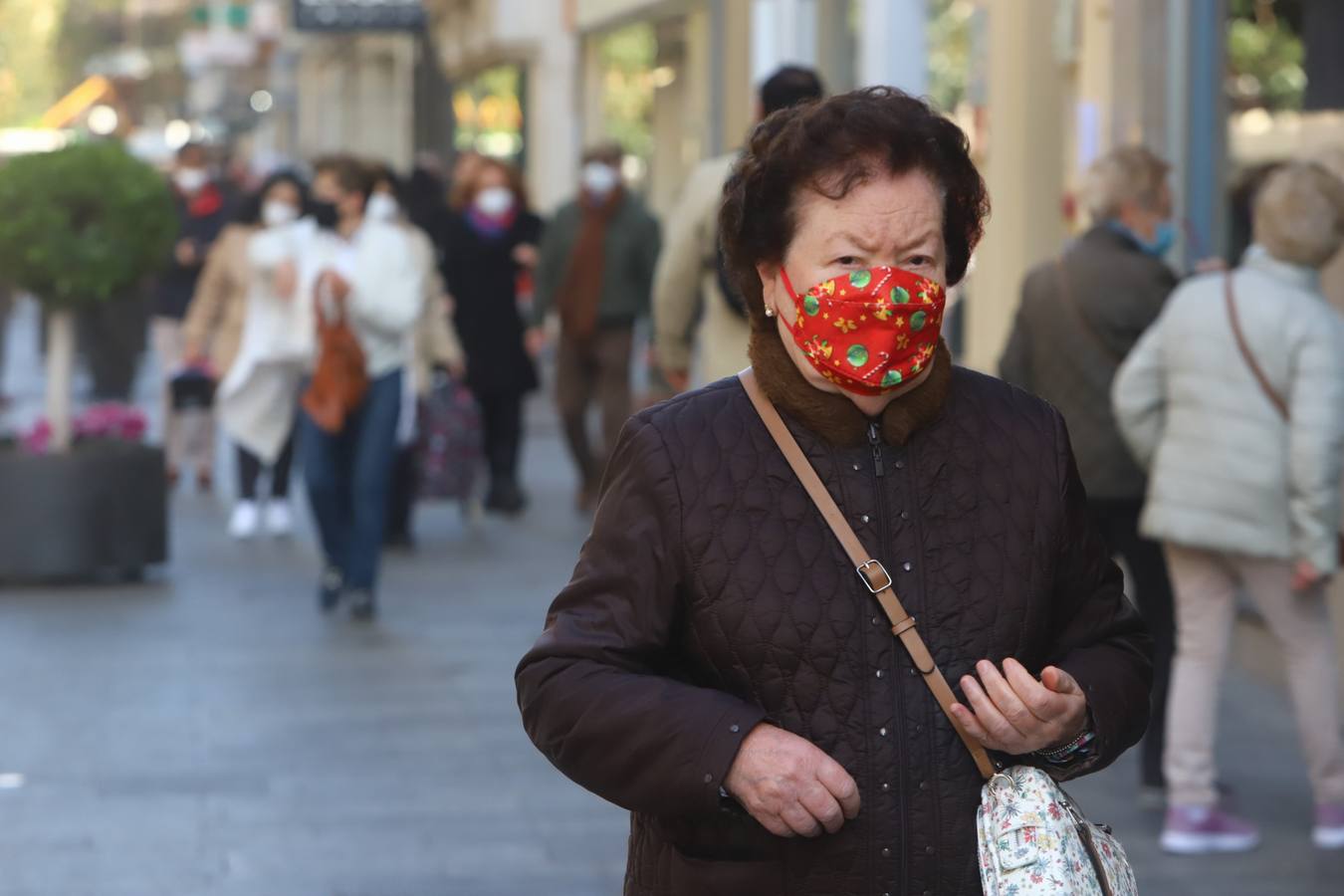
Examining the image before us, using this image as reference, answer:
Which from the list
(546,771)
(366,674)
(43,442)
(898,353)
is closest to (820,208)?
(898,353)

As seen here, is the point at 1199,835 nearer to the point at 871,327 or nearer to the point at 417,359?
the point at 871,327

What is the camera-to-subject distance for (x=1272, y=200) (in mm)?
6242

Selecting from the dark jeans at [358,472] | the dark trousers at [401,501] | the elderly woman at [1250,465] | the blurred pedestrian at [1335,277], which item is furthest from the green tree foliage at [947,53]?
the elderly woman at [1250,465]

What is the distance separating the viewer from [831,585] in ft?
9.35

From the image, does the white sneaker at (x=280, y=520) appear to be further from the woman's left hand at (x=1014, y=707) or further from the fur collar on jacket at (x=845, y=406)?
the woman's left hand at (x=1014, y=707)

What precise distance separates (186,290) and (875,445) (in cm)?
1374

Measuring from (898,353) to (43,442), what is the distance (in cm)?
931

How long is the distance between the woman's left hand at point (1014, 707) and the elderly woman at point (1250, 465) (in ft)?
11.3

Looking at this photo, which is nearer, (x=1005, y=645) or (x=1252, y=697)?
(x=1005, y=645)

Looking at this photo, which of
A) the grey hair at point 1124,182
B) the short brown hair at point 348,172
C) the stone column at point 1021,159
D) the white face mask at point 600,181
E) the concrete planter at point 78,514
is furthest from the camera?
the white face mask at point 600,181

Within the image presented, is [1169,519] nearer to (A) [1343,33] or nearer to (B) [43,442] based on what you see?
(A) [1343,33]

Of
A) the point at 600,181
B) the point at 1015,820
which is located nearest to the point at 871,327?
the point at 1015,820

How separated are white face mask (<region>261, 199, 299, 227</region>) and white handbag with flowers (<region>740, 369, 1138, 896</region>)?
9.36m

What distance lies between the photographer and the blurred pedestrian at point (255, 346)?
11.9 meters
